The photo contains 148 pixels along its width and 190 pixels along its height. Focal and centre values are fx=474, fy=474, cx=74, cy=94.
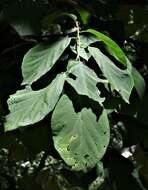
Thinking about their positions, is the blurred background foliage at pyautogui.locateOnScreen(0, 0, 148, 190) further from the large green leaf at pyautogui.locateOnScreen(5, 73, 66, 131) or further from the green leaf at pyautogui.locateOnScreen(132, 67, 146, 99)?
the large green leaf at pyautogui.locateOnScreen(5, 73, 66, 131)

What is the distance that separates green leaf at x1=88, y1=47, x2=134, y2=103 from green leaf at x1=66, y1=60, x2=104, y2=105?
26 mm

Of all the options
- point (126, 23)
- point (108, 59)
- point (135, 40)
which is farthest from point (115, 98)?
point (135, 40)

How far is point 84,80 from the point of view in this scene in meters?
0.96

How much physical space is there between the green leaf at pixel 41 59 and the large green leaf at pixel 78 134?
4.2 inches

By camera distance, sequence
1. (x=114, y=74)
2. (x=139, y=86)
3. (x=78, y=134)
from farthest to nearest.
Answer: (x=139, y=86), (x=114, y=74), (x=78, y=134)

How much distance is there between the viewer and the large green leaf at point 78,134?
915mm

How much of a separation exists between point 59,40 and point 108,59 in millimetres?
124

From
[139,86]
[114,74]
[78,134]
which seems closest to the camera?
[78,134]

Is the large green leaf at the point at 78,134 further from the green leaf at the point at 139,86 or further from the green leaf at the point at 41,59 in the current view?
the green leaf at the point at 139,86

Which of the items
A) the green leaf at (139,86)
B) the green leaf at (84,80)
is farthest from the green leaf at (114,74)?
Result: the green leaf at (139,86)

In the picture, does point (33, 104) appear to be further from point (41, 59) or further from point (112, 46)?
point (112, 46)

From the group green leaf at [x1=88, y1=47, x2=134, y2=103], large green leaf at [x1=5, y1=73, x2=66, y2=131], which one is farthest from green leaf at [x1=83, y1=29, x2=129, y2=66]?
large green leaf at [x1=5, y1=73, x2=66, y2=131]

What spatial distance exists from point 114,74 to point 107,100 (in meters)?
0.08

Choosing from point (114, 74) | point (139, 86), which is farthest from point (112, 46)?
point (139, 86)
